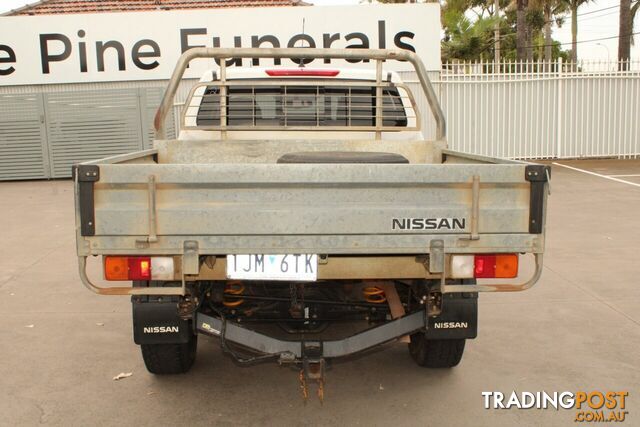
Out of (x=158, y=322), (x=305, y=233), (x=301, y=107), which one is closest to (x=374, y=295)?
(x=305, y=233)

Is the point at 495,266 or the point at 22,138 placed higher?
the point at 22,138

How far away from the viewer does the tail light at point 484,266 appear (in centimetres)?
323

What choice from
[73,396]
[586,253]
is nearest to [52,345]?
[73,396]

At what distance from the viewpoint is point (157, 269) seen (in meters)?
3.21

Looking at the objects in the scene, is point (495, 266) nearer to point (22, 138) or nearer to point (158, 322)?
point (158, 322)

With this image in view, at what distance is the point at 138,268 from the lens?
127 inches

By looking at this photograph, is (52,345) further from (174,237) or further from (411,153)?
(411,153)

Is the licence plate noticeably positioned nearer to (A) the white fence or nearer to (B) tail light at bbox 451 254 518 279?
(B) tail light at bbox 451 254 518 279

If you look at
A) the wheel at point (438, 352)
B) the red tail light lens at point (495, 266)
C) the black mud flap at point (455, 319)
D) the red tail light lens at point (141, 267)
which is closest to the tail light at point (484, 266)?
the red tail light lens at point (495, 266)

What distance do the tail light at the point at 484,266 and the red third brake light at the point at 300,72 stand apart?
2252 millimetres

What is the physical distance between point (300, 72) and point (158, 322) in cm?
223

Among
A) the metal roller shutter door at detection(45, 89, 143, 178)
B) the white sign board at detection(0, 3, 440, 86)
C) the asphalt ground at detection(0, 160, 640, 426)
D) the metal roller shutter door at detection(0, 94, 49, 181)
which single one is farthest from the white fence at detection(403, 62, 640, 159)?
the asphalt ground at detection(0, 160, 640, 426)

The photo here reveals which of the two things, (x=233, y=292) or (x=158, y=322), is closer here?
(x=158, y=322)

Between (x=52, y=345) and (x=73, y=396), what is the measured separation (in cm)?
103
